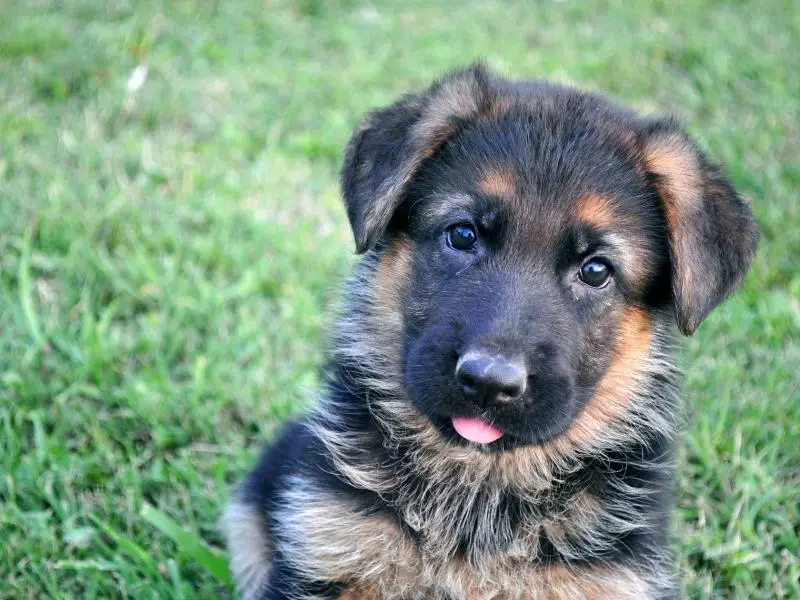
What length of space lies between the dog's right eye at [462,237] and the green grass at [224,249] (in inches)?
35.6

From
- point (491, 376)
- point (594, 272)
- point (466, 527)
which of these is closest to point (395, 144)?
point (594, 272)

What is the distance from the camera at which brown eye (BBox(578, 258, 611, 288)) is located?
2.92 metres

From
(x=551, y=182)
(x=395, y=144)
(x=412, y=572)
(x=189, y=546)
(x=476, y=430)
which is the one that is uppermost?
(x=551, y=182)

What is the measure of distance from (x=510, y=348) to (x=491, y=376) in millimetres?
128

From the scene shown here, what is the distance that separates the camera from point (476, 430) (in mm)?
2732

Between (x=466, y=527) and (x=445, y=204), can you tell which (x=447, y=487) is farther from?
(x=445, y=204)

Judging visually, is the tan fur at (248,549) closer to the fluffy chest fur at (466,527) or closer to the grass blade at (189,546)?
the grass blade at (189,546)

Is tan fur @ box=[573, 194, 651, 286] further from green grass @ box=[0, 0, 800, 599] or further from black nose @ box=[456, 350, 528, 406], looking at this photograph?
green grass @ box=[0, 0, 800, 599]

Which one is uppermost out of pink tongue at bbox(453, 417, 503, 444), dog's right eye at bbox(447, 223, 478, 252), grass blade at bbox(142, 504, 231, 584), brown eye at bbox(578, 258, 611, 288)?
brown eye at bbox(578, 258, 611, 288)

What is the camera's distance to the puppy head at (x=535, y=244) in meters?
2.73

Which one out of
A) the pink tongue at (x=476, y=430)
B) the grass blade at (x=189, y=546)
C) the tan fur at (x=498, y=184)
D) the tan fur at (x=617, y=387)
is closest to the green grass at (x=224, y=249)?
the grass blade at (x=189, y=546)

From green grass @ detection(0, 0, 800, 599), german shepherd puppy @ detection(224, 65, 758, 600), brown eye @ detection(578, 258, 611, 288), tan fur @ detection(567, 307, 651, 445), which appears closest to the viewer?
german shepherd puppy @ detection(224, 65, 758, 600)

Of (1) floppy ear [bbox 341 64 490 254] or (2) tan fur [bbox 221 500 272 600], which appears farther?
(2) tan fur [bbox 221 500 272 600]

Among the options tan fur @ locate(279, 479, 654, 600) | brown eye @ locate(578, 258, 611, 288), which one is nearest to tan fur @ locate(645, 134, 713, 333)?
brown eye @ locate(578, 258, 611, 288)
